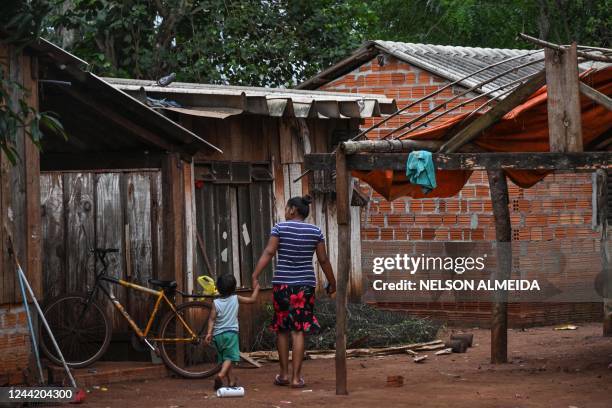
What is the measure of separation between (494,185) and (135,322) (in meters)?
4.02

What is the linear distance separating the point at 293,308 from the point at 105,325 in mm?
2092

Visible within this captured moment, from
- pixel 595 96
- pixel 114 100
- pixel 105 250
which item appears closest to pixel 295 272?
pixel 105 250

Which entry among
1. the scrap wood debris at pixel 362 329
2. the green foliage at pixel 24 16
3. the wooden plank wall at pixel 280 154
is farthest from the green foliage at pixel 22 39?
the scrap wood debris at pixel 362 329

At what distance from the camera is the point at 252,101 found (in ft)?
43.5

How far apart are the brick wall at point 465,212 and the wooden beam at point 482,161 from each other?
6035mm

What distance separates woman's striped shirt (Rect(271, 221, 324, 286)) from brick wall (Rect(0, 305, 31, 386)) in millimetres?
2353

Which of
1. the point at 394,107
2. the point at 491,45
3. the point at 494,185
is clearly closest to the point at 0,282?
the point at 494,185

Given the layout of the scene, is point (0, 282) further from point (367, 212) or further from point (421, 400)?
Answer: point (367, 212)

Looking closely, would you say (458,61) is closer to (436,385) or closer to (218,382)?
(436,385)

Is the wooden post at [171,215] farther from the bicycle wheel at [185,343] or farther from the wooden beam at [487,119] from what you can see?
the wooden beam at [487,119]

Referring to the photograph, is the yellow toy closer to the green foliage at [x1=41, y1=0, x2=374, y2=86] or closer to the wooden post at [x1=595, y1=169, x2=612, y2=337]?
the wooden post at [x1=595, y1=169, x2=612, y2=337]

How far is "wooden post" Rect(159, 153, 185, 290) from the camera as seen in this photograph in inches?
484

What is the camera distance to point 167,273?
12336mm

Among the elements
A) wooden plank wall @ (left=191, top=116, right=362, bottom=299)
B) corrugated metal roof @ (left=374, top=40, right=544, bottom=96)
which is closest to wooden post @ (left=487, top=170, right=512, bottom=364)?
wooden plank wall @ (left=191, top=116, right=362, bottom=299)
